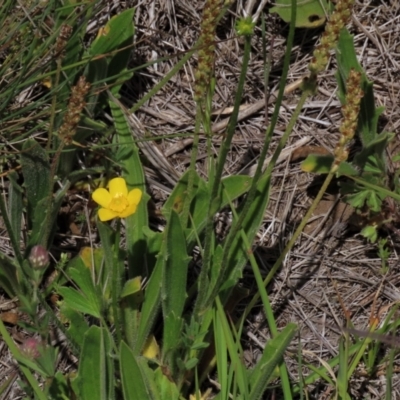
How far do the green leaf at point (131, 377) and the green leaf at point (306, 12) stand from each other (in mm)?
1657

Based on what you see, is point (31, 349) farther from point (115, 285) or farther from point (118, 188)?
point (118, 188)

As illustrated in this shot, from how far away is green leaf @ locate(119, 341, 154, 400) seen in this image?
204cm

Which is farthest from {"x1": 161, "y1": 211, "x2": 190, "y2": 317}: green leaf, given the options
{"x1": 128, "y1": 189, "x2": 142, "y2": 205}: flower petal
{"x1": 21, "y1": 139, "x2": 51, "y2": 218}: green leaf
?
{"x1": 21, "y1": 139, "x2": 51, "y2": 218}: green leaf

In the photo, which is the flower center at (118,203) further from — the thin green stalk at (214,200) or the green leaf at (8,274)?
the green leaf at (8,274)

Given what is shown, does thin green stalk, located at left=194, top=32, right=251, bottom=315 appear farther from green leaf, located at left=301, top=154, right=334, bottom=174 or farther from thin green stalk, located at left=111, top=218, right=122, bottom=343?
green leaf, located at left=301, top=154, right=334, bottom=174

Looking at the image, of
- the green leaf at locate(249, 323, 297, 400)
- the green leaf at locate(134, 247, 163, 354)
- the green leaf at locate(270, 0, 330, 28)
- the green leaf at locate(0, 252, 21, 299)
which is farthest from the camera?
the green leaf at locate(270, 0, 330, 28)

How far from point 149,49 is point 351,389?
5.38 feet

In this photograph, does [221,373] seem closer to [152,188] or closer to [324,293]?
[324,293]

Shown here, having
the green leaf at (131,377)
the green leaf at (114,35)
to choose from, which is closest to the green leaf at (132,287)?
the green leaf at (131,377)

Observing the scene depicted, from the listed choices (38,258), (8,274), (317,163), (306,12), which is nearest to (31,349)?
(38,258)

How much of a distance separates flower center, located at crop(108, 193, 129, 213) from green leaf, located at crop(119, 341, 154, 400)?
37 centimetres

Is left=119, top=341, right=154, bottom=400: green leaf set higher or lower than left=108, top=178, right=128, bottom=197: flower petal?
lower

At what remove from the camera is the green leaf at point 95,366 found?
212 centimetres

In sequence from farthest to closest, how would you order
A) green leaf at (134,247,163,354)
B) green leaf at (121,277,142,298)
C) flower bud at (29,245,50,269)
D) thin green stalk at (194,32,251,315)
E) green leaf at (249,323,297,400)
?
green leaf at (134,247,163,354)
green leaf at (121,277,142,298)
green leaf at (249,323,297,400)
flower bud at (29,245,50,269)
thin green stalk at (194,32,251,315)
